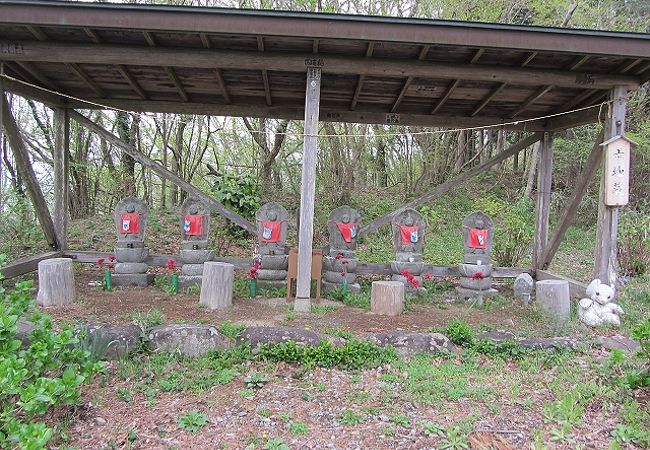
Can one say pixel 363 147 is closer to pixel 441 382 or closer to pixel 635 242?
pixel 635 242

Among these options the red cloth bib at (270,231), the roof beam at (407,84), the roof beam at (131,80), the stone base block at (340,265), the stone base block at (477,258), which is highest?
the roof beam at (407,84)

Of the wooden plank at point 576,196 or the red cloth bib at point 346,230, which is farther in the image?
the red cloth bib at point 346,230

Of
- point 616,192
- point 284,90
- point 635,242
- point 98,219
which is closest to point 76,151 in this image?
point 98,219

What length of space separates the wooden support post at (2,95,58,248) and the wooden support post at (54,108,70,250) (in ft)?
0.51

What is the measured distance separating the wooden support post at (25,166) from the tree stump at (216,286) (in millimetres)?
3284

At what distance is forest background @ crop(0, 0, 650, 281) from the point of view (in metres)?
9.95

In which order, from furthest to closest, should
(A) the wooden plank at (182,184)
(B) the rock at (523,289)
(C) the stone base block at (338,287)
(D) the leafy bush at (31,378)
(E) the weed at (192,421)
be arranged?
(A) the wooden plank at (182,184)
(C) the stone base block at (338,287)
(B) the rock at (523,289)
(E) the weed at (192,421)
(D) the leafy bush at (31,378)

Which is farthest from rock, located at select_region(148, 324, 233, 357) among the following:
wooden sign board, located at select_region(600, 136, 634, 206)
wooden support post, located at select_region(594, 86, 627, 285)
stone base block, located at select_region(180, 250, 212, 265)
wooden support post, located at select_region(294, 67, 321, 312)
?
wooden sign board, located at select_region(600, 136, 634, 206)

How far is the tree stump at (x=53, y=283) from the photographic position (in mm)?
5348

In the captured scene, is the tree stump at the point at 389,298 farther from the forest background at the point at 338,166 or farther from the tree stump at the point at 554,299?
the forest background at the point at 338,166

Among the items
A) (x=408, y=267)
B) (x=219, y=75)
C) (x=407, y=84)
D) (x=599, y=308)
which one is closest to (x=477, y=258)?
(x=408, y=267)

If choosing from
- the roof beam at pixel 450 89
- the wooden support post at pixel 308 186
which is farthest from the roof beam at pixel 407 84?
the wooden support post at pixel 308 186

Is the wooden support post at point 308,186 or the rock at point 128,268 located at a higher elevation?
the wooden support post at point 308,186

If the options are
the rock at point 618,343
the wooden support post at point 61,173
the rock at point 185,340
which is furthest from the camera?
the wooden support post at point 61,173
